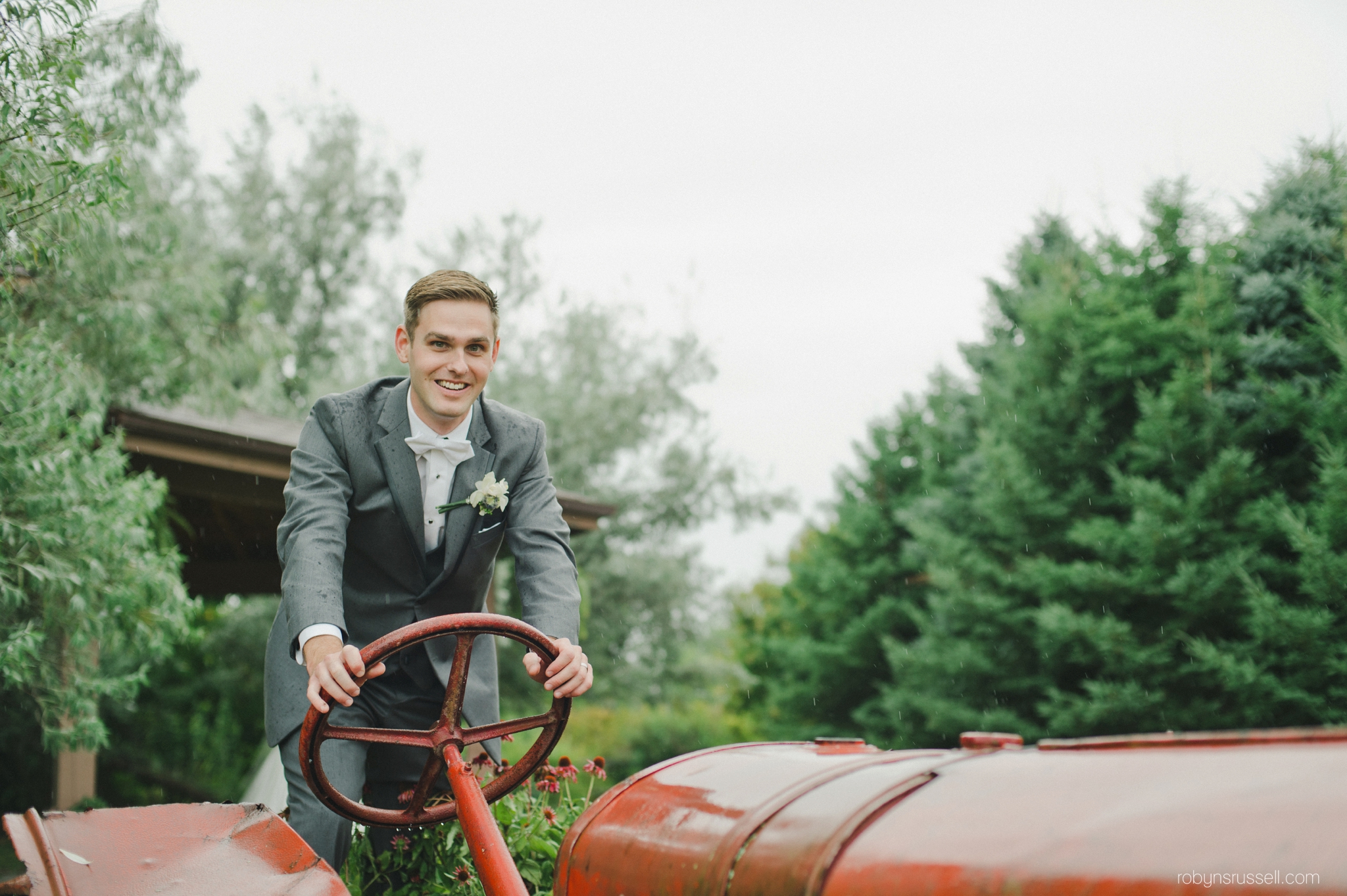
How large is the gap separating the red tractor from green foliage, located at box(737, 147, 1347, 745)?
25.7 ft

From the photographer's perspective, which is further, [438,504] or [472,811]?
[438,504]

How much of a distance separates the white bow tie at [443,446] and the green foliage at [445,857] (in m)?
0.76

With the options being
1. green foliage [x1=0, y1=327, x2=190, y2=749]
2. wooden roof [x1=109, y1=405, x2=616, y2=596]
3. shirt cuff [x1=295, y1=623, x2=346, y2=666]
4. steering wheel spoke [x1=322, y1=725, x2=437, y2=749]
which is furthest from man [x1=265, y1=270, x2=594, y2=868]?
wooden roof [x1=109, y1=405, x2=616, y2=596]

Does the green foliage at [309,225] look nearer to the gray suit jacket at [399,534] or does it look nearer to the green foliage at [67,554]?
the green foliage at [67,554]

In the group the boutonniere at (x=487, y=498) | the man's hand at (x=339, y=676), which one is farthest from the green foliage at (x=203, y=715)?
the man's hand at (x=339, y=676)

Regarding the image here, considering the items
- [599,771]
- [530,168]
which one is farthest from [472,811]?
[530,168]

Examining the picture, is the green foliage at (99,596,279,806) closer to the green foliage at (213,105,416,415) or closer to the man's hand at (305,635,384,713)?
the green foliage at (213,105,416,415)

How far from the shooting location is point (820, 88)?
16.0 metres

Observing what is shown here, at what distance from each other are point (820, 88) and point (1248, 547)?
34.4 feet

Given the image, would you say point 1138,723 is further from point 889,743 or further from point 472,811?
point 472,811

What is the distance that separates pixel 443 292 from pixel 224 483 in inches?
194

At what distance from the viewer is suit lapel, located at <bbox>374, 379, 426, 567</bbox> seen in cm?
228

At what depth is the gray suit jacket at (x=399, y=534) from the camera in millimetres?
2201

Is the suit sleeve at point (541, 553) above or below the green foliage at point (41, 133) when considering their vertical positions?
below
